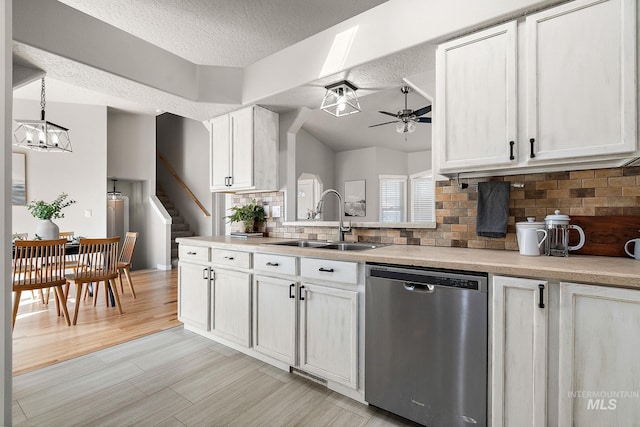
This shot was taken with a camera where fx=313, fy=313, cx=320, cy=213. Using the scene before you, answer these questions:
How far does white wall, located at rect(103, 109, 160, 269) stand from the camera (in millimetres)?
6344

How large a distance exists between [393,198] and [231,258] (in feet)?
12.2

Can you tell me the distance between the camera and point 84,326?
10.5 feet

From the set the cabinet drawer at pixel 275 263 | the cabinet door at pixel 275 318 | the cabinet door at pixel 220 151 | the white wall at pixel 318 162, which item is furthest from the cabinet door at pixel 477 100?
the white wall at pixel 318 162

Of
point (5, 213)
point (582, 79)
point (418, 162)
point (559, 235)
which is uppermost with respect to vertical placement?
point (418, 162)

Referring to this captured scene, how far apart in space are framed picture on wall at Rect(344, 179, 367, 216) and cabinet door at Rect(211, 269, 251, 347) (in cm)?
378

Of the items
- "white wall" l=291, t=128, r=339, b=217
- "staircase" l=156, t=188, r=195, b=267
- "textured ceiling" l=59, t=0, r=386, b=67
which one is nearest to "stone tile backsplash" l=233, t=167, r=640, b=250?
"textured ceiling" l=59, t=0, r=386, b=67

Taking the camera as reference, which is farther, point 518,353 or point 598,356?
point 518,353

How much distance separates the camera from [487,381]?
146 cm

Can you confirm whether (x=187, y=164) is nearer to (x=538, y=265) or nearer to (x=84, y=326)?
(x=84, y=326)

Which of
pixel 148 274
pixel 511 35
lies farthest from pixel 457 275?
pixel 148 274

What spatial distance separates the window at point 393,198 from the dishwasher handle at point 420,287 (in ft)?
12.6

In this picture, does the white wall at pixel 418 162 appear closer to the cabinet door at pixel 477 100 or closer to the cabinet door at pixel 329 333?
the cabinet door at pixel 477 100

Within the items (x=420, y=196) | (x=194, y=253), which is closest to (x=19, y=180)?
(x=194, y=253)

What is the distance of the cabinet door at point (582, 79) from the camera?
140 centimetres
